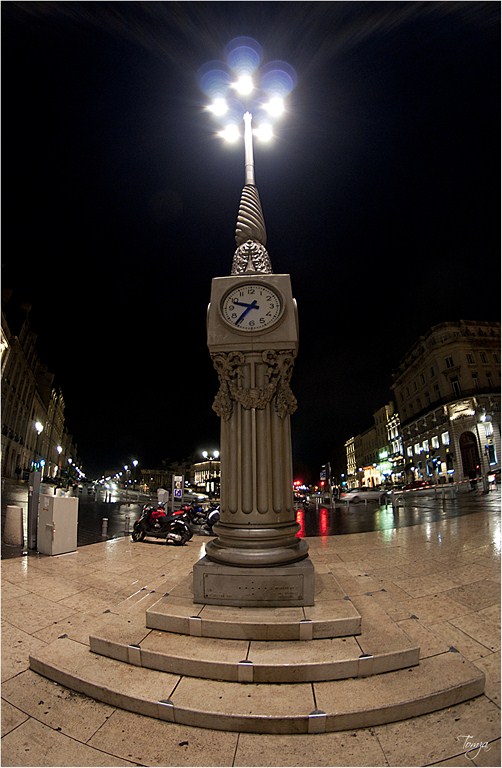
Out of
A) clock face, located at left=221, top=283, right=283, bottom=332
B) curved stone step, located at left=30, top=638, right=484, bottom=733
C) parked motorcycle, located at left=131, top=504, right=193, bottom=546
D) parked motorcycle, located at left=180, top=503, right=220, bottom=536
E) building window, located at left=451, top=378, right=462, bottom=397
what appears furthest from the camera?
building window, located at left=451, top=378, right=462, bottom=397

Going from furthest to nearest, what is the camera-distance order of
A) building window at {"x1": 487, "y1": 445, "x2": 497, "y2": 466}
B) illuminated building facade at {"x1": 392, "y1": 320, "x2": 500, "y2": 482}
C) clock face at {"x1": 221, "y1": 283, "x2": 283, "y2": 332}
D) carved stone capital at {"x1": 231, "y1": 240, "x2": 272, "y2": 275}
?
illuminated building facade at {"x1": 392, "y1": 320, "x2": 500, "y2": 482} → building window at {"x1": 487, "y1": 445, "x2": 497, "y2": 466} → carved stone capital at {"x1": 231, "y1": 240, "x2": 272, "y2": 275} → clock face at {"x1": 221, "y1": 283, "x2": 283, "y2": 332}

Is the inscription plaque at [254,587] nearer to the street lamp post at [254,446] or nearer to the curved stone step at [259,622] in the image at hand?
the street lamp post at [254,446]

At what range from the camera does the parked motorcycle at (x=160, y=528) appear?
1016 centimetres

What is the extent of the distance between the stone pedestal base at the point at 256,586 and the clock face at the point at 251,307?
9.90 feet

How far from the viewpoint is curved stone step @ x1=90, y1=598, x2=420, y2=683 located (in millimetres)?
3041

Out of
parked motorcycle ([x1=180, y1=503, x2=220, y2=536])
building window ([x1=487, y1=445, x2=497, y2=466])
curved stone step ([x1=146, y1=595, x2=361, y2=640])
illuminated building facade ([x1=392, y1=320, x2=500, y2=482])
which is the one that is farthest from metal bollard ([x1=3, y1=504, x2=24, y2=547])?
building window ([x1=487, y1=445, x2=497, y2=466])

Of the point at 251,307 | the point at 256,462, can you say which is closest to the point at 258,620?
the point at 256,462

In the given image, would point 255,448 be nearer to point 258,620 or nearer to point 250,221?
point 258,620

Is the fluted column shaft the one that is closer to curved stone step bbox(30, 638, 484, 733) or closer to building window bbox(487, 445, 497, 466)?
curved stone step bbox(30, 638, 484, 733)

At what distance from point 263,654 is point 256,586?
32.9 inches

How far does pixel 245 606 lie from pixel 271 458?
1.69 metres

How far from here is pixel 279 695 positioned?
2865 mm

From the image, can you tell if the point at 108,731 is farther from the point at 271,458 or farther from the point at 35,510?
the point at 35,510

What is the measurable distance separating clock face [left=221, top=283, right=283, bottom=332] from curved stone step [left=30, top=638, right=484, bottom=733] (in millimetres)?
3848
